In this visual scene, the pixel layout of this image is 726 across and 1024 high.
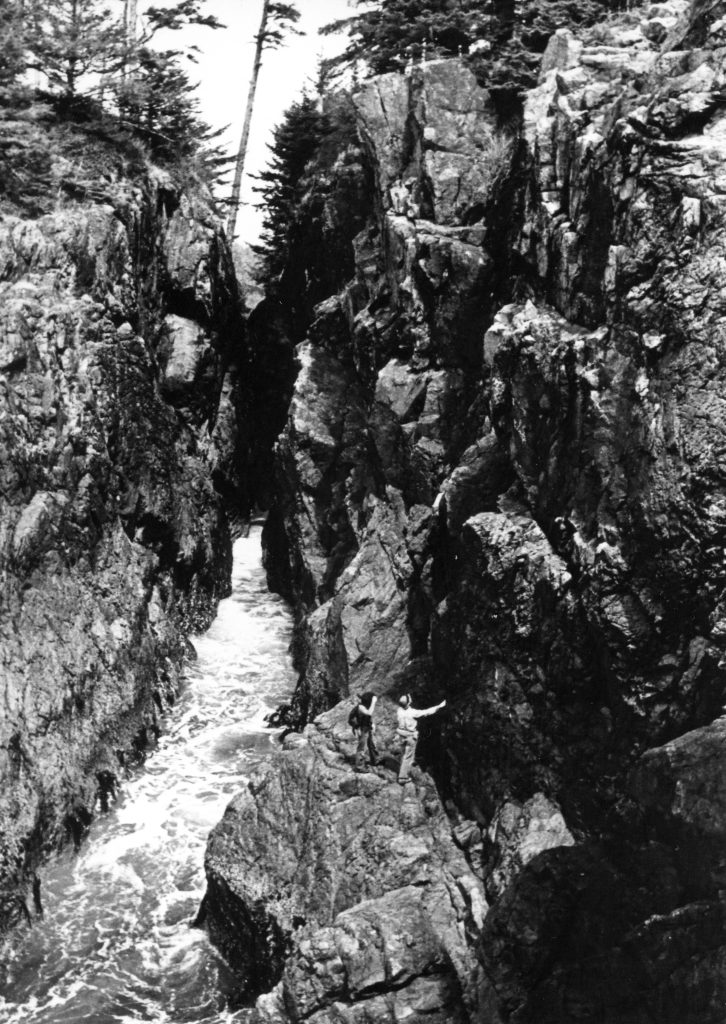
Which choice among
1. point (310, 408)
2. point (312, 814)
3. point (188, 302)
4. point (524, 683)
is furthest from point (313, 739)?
point (188, 302)

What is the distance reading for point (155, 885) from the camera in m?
19.0

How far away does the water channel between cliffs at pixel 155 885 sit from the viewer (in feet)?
53.4

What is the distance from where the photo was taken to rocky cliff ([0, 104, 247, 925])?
2009 cm

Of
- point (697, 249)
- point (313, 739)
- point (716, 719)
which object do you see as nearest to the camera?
point (716, 719)

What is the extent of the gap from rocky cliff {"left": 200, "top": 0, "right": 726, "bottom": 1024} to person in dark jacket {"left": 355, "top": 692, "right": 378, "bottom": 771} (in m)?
0.35

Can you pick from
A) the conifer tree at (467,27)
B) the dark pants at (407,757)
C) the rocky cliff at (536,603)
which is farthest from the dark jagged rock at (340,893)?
the conifer tree at (467,27)

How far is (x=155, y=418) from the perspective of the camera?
1059 inches

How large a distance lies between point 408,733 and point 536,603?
4.13 meters

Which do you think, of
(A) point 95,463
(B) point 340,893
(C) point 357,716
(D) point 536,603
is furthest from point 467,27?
(B) point 340,893

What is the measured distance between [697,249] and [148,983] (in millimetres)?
16004

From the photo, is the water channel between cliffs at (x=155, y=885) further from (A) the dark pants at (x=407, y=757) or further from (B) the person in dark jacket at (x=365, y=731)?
(A) the dark pants at (x=407, y=757)

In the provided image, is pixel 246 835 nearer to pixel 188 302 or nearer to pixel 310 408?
pixel 310 408

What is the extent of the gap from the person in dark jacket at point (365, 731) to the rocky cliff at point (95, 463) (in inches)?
276

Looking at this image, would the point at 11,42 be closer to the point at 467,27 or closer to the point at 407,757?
the point at 467,27
